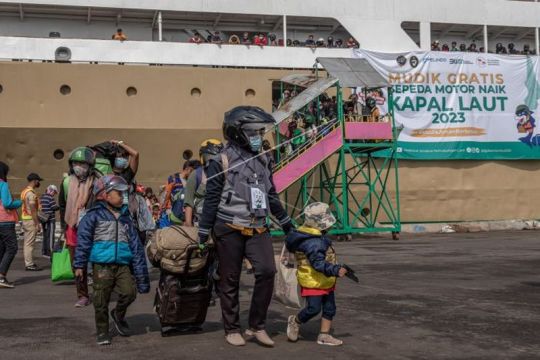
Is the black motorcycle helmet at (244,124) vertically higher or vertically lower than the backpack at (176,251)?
higher

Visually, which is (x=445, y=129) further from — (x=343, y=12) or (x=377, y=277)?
(x=377, y=277)

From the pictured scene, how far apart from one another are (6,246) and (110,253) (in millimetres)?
3670

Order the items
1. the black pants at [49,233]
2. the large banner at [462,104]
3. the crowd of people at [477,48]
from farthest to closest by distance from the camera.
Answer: the crowd of people at [477,48] < the large banner at [462,104] < the black pants at [49,233]

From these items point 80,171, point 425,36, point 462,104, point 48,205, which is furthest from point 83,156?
point 425,36

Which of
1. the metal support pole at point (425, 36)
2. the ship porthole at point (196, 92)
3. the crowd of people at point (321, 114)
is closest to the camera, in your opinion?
the crowd of people at point (321, 114)

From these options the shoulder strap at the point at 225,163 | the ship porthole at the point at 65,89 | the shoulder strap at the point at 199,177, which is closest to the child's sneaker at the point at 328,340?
the shoulder strap at the point at 225,163

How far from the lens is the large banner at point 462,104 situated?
17.7 meters

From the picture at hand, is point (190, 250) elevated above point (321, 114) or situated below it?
below

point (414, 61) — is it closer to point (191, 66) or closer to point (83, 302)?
point (191, 66)

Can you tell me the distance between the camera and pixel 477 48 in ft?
72.7

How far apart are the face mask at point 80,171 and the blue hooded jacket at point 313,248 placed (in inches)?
108

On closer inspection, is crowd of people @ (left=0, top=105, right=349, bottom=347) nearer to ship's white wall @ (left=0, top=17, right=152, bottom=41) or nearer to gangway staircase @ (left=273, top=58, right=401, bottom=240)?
gangway staircase @ (left=273, top=58, right=401, bottom=240)

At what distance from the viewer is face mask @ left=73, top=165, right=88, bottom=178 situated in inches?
259

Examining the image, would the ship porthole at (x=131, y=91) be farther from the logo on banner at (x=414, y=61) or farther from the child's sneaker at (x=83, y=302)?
the child's sneaker at (x=83, y=302)
